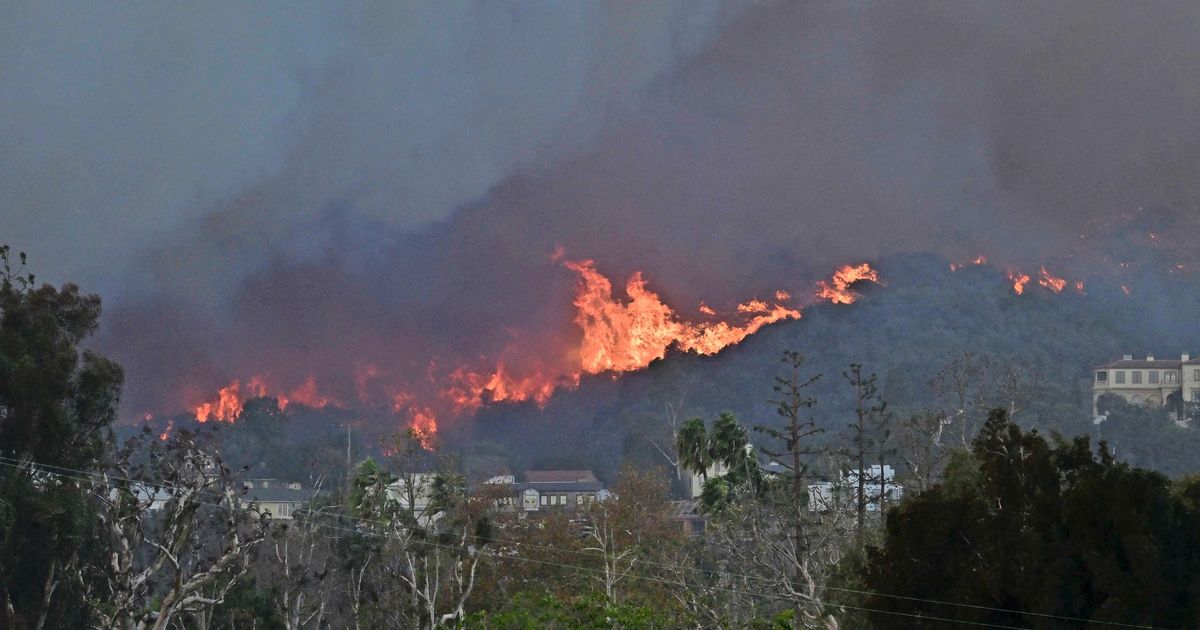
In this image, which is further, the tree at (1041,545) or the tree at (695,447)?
the tree at (695,447)

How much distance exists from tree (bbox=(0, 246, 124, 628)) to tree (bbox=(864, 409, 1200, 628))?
2833 cm

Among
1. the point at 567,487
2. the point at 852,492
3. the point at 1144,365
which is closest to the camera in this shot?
the point at 852,492

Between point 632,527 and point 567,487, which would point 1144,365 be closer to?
point 567,487

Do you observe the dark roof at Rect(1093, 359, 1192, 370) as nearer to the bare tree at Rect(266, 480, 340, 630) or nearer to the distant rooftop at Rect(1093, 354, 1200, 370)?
the distant rooftop at Rect(1093, 354, 1200, 370)

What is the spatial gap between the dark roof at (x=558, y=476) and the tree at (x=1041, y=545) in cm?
12952

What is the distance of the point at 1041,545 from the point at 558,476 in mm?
137696

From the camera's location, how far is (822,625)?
41.1 m

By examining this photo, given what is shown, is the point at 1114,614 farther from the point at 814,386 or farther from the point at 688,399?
the point at 814,386

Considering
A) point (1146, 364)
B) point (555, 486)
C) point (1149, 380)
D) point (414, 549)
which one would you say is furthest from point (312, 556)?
point (1146, 364)

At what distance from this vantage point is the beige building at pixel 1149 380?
587 feet

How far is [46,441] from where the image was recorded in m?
52.6

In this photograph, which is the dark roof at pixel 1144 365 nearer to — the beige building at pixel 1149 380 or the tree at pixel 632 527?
the beige building at pixel 1149 380

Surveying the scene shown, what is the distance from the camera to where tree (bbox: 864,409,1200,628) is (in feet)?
97.7

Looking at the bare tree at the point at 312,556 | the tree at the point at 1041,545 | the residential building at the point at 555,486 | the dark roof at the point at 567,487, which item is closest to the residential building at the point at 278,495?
the residential building at the point at 555,486
